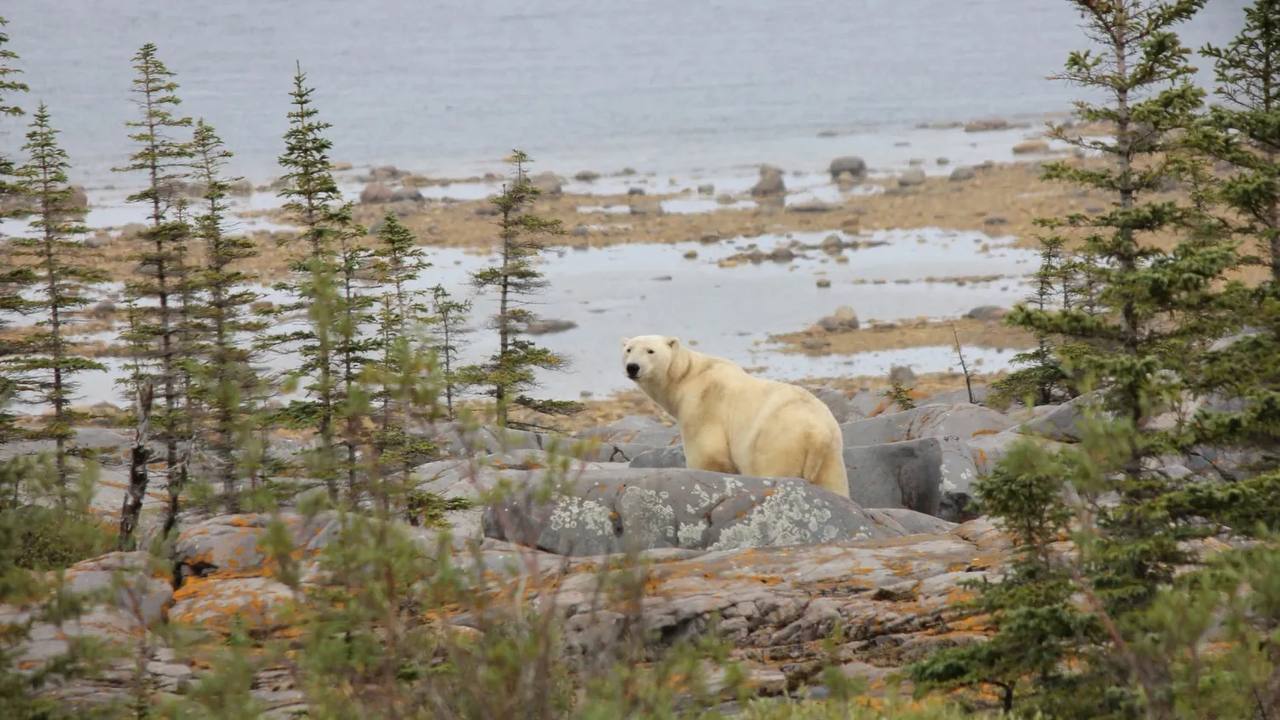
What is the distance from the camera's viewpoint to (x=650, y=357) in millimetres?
14953

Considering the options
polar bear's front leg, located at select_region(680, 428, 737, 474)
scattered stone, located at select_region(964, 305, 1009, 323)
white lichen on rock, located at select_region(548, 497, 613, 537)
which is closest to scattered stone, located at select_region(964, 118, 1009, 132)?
scattered stone, located at select_region(964, 305, 1009, 323)

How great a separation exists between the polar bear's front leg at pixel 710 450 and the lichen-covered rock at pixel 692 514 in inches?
84.4

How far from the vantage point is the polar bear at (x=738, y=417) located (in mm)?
13969

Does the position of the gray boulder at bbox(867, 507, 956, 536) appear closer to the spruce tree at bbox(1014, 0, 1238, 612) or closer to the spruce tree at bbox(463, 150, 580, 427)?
the spruce tree at bbox(1014, 0, 1238, 612)

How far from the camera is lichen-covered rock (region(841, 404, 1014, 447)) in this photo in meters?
20.4

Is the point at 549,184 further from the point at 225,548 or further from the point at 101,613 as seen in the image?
the point at 101,613

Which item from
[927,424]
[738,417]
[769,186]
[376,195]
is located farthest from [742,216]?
[738,417]

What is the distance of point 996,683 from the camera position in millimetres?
7645

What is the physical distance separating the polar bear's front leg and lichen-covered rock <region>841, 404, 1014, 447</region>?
601 centimetres

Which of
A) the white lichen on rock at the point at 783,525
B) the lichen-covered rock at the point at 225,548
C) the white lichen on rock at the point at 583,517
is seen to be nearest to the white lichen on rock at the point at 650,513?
the white lichen on rock at the point at 583,517

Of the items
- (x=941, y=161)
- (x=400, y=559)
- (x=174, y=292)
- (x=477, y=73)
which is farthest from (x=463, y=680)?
(x=477, y=73)

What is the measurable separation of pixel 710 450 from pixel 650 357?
1.23m

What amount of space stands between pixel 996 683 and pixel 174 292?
1502cm

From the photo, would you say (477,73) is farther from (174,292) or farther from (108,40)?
(174,292)
